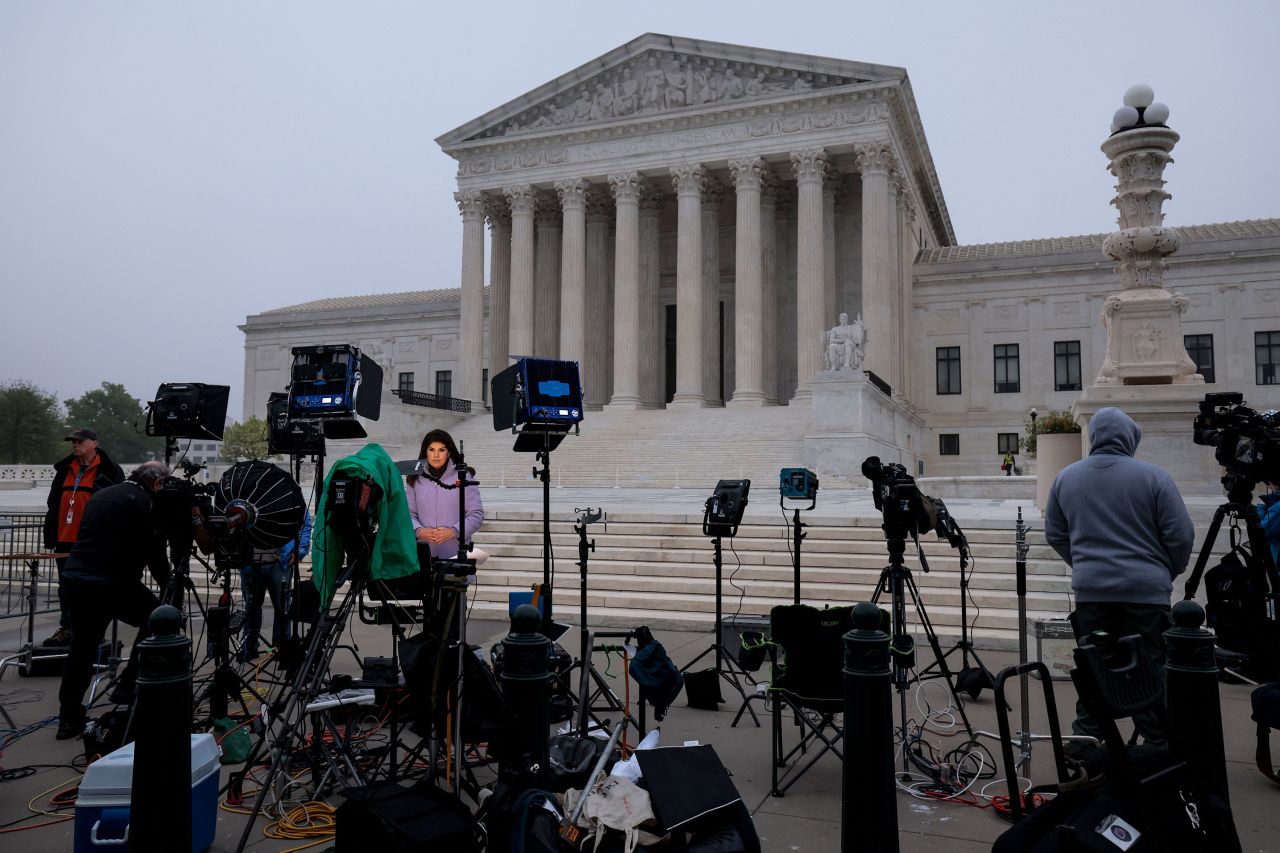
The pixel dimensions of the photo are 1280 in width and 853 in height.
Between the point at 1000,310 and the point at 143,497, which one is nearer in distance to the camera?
the point at 143,497

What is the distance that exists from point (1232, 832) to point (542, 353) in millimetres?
41132

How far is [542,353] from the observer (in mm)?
43344

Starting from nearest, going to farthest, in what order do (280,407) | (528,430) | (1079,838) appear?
(1079,838), (528,430), (280,407)

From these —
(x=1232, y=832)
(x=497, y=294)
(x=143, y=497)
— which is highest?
(x=497, y=294)

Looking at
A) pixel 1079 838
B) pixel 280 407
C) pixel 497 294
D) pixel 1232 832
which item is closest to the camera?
pixel 1079 838

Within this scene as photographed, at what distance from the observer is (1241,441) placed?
5.71 m

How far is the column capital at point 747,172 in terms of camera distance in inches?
1485

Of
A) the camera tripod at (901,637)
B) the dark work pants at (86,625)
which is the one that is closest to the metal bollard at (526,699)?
the camera tripod at (901,637)

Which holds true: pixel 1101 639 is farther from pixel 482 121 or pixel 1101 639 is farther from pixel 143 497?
pixel 482 121

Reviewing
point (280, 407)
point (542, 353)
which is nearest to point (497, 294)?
point (542, 353)

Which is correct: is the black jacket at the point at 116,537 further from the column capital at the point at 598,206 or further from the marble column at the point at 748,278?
the column capital at the point at 598,206

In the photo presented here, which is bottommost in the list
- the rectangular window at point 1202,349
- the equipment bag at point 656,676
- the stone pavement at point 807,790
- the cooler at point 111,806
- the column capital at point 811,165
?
the stone pavement at point 807,790

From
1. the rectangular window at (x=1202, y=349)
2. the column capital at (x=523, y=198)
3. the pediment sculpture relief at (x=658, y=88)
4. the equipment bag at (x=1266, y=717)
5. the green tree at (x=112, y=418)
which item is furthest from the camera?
the green tree at (x=112, y=418)

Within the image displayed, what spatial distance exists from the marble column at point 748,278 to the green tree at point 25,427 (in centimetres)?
4937
